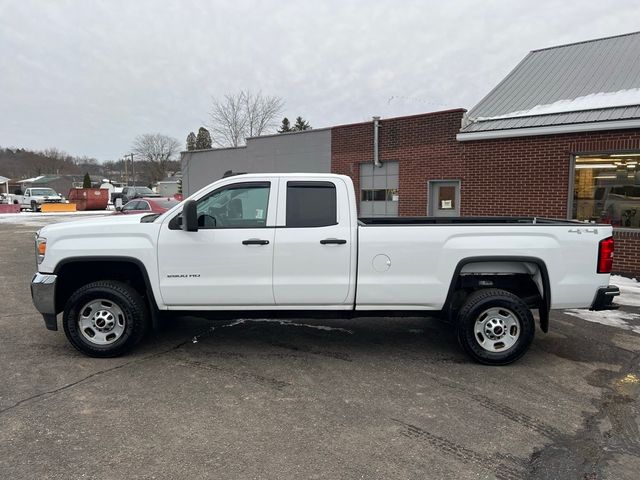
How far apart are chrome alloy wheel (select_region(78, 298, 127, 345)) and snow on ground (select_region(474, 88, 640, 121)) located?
31.6 feet

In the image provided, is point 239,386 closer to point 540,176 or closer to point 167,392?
point 167,392

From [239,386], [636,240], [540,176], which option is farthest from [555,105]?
[239,386]

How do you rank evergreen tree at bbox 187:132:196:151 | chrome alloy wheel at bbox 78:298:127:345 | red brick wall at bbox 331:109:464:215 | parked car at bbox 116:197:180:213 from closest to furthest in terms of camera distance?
chrome alloy wheel at bbox 78:298:127:345
red brick wall at bbox 331:109:464:215
parked car at bbox 116:197:180:213
evergreen tree at bbox 187:132:196:151

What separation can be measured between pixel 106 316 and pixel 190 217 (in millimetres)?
1430

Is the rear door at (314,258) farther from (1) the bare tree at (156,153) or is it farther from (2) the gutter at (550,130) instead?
(1) the bare tree at (156,153)

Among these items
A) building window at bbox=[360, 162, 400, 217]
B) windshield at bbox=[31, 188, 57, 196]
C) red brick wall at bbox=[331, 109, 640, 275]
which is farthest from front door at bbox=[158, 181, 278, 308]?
windshield at bbox=[31, 188, 57, 196]

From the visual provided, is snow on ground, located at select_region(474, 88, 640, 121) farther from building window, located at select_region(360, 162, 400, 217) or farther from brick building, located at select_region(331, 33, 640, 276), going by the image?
building window, located at select_region(360, 162, 400, 217)

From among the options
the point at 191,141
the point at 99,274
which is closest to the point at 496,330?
the point at 99,274

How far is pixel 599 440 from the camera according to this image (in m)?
3.39

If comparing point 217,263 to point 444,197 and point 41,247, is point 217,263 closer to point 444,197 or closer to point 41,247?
point 41,247

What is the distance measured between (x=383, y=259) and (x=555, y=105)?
8113 mm

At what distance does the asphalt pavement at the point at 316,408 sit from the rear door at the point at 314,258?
70 centimetres

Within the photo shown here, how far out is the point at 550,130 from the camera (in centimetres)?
998

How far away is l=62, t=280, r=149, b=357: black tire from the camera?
4.77 m
